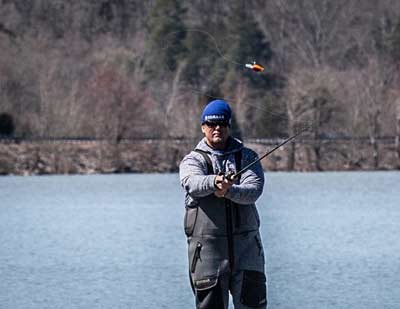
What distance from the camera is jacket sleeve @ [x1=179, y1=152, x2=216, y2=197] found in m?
6.58

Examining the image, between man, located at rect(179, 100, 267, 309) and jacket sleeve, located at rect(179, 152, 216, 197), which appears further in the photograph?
man, located at rect(179, 100, 267, 309)

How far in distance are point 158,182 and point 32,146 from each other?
22.3ft

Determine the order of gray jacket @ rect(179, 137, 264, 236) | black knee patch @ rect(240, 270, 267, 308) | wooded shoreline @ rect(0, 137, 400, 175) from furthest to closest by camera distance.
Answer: wooded shoreline @ rect(0, 137, 400, 175) → black knee patch @ rect(240, 270, 267, 308) → gray jacket @ rect(179, 137, 264, 236)

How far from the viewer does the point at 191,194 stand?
264 inches

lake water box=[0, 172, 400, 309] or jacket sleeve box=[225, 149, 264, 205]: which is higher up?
jacket sleeve box=[225, 149, 264, 205]

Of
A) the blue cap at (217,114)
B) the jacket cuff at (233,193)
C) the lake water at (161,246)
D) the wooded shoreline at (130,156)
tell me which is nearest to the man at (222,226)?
the blue cap at (217,114)

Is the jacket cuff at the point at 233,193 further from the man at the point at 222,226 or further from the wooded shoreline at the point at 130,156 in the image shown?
the wooded shoreline at the point at 130,156

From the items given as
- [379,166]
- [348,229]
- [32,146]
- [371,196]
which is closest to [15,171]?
[32,146]

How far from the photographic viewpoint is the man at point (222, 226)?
679 centimetres

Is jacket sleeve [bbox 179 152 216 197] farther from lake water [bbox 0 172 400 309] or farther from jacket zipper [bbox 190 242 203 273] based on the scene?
lake water [bbox 0 172 400 309]

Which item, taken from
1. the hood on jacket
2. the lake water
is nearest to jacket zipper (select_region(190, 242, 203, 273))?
the hood on jacket

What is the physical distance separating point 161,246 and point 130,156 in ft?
77.8

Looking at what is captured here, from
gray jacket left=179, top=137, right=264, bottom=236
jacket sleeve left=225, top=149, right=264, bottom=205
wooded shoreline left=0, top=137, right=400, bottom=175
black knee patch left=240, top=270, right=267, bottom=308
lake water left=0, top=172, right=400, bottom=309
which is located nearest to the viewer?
jacket sleeve left=225, top=149, right=264, bottom=205

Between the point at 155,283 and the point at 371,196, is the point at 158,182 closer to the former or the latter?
the point at 371,196
